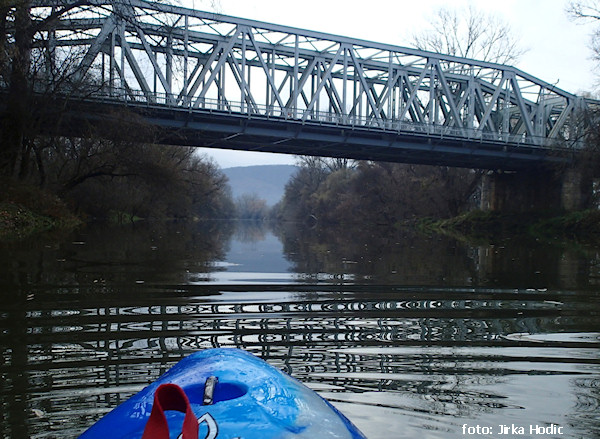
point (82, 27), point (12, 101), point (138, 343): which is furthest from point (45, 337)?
point (12, 101)

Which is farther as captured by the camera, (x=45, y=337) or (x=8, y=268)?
(x=8, y=268)

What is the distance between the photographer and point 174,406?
4.98 ft

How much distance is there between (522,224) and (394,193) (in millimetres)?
14722

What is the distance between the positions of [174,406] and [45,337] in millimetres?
3005

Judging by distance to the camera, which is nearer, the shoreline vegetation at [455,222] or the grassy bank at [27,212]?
the grassy bank at [27,212]

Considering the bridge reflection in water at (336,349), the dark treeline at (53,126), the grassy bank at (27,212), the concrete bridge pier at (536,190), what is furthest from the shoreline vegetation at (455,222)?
the bridge reflection in water at (336,349)

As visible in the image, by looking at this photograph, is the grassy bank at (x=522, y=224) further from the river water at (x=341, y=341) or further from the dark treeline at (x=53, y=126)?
the river water at (x=341, y=341)

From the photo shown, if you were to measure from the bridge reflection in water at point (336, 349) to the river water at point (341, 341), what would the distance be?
0.5 inches

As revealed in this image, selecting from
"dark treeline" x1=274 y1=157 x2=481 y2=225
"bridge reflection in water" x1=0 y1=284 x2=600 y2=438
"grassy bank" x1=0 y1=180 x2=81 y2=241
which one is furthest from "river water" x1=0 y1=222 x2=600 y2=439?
"dark treeline" x1=274 y1=157 x2=481 y2=225

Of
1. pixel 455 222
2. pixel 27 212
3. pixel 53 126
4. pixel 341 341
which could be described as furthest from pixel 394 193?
pixel 341 341

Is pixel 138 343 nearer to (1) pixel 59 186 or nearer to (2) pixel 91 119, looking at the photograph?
(2) pixel 91 119

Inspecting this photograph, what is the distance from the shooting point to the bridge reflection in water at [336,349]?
2.74 m

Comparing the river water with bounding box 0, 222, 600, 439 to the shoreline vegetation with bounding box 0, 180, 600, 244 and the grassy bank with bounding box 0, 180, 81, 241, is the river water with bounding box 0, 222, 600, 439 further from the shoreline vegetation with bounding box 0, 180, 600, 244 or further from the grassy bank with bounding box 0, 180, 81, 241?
the shoreline vegetation with bounding box 0, 180, 600, 244

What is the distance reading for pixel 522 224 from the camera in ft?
114
